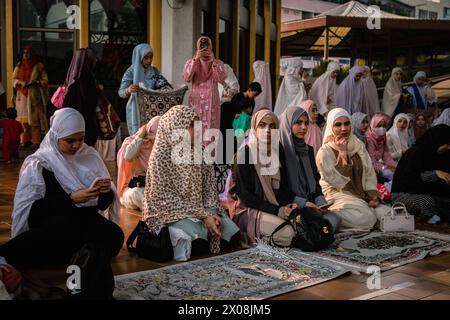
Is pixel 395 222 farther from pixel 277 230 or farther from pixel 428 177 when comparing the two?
pixel 277 230

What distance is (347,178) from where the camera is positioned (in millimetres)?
4703

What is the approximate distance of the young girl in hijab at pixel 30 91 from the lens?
8.75 metres

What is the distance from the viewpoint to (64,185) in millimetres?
3451

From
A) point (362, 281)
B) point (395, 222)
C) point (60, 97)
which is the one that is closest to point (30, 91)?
point (60, 97)

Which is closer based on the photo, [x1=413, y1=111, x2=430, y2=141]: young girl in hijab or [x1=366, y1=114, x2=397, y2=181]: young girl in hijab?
[x1=366, y1=114, x2=397, y2=181]: young girl in hijab

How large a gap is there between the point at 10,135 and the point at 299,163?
480 cm

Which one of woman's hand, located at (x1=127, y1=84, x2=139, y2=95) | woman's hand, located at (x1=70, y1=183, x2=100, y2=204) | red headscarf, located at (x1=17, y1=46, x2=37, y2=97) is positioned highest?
red headscarf, located at (x1=17, y1=46, x2=37, y2=97)

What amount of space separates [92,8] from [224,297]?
7215 millimetres

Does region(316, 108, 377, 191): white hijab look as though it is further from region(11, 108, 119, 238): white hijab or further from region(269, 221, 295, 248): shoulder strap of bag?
region(11, 108, 119, 238): white hijab

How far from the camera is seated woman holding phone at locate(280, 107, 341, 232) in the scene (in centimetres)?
431

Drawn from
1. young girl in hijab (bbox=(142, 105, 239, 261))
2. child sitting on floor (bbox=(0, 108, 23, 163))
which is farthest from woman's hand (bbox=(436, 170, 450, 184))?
child sitting on floor (bbox=(0, 108, 23, 163))

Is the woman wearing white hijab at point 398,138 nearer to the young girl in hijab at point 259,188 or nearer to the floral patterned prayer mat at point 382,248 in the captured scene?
the floral patterned prayer mat at point 382,248

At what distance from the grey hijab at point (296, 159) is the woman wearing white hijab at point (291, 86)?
3.53m
